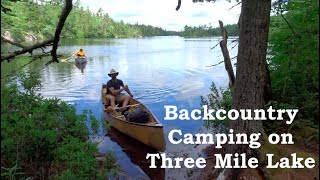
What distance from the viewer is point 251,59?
5.07m

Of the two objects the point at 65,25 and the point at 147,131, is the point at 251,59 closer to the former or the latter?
the point at 65,25

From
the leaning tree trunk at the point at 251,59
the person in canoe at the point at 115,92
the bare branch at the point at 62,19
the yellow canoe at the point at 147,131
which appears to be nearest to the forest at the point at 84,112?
the leaning tree trunk at the point at 251,59

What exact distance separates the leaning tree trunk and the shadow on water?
3.49 metres

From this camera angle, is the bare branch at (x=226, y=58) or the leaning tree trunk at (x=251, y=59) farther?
the bare branch at (x=226, y=58)

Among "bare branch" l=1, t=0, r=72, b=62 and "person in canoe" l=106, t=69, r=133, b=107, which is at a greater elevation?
"bare branch" l=1, t=0, r=72, b=62

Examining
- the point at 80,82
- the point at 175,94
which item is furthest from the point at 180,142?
the point at 80,82

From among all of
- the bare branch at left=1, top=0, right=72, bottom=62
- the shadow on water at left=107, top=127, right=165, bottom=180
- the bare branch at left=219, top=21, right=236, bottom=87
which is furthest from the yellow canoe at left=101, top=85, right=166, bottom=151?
the bare branch at left=1, top=0, right=72, bottom=62

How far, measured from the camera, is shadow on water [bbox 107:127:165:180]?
28.1 feet

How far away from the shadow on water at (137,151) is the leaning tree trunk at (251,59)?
3489mm

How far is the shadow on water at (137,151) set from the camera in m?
8.57

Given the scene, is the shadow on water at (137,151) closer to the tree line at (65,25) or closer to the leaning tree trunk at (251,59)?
the leaning tree trunk at (251,59)

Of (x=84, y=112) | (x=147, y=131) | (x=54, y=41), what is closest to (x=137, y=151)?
(x=147, y=131)

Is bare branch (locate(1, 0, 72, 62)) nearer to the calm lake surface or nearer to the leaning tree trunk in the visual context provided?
the leaning tree trunk

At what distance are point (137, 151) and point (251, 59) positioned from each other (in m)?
6.04
